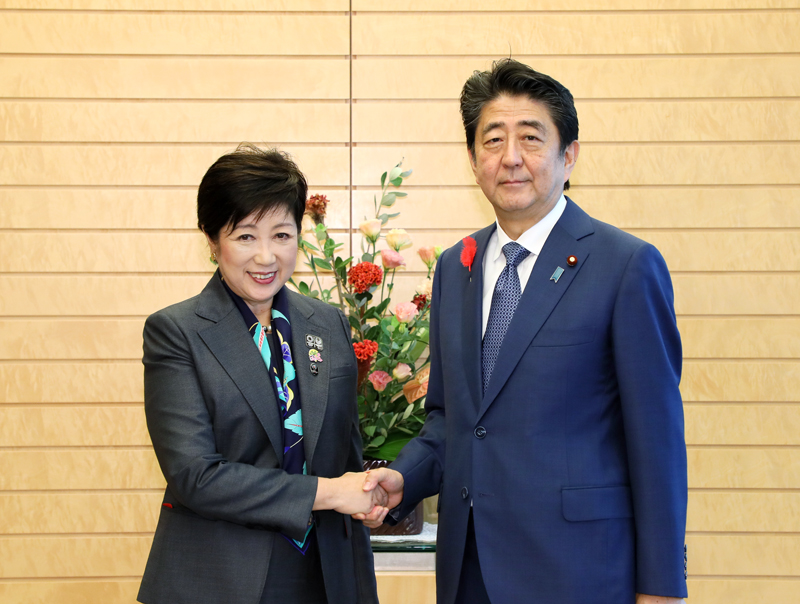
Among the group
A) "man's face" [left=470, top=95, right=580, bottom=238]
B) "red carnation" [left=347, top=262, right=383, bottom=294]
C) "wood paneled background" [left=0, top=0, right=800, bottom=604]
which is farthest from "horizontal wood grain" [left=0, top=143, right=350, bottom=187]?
"man's face" [left=470, top=95, right=580, bottom=238]

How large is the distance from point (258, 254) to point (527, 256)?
24.6 inches

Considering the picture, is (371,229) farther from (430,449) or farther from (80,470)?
(80,470)

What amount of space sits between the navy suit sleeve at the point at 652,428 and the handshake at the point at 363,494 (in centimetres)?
59

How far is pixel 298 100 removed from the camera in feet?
A: 9.34

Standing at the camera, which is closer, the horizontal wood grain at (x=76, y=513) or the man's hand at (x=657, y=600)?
the man's hand at (x=657, y=600)

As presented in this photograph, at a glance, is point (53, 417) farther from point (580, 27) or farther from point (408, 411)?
point (580, 27)

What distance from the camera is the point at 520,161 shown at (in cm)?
159

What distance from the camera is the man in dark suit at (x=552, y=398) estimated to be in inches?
55.4

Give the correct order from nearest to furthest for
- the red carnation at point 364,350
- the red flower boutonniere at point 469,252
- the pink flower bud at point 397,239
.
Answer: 1. the red flower boutonniere at point 469,252
2. the red carnation at point 364,350
3. the pink flower bud at point 397,239

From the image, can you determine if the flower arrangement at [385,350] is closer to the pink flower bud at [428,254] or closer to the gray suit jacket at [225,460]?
the pink flower bud at [428,254]

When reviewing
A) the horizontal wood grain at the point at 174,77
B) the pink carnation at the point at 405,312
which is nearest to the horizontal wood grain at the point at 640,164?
the horizontal wood grain at the point at 174,77

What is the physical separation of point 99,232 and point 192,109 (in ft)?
2.07

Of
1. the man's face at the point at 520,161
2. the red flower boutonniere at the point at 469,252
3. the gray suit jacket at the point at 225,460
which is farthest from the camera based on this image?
the red flower boutonniere at the point at 469,252

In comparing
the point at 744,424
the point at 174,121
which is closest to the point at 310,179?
the point at 174,121
